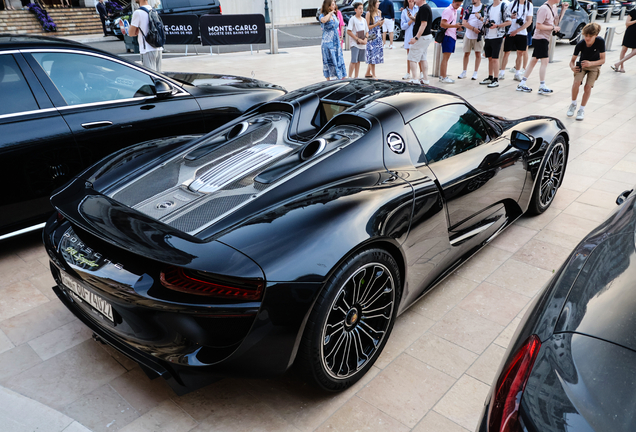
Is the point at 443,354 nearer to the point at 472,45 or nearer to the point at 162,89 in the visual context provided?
the point at 162,89

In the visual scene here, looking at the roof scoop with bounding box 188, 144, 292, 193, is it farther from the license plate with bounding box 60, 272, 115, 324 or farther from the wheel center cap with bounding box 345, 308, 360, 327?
the wheel center cap with bounding box 345, 308, 360, 327

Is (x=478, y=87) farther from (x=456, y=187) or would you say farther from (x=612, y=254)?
(x=612, y=254)

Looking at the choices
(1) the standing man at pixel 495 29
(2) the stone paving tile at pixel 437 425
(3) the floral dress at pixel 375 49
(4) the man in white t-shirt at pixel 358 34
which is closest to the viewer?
(2) the stone paving tile at pixel 437 425

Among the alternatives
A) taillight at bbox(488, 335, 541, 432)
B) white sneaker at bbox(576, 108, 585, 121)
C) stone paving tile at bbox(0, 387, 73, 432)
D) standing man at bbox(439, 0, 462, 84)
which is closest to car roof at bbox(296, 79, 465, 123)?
taillight at bbox(488, 335, 541, 432)

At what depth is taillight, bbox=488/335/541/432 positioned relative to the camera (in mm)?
1462

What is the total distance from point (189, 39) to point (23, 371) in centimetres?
1532

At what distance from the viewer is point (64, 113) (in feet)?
13.4

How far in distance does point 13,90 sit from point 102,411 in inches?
109

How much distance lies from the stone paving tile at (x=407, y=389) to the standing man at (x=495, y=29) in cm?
907

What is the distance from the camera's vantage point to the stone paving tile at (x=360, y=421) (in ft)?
7.92

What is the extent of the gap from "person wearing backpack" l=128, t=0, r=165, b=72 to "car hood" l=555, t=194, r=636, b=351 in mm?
7406

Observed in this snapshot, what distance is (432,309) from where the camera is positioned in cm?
335

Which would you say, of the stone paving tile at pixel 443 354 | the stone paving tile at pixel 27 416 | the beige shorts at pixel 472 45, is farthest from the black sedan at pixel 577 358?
the beige shorts at pixel 472 45

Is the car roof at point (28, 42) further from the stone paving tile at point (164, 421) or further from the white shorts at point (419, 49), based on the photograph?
the white shorts at point (419, 49)
